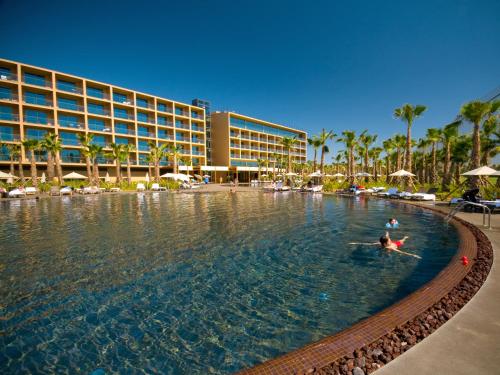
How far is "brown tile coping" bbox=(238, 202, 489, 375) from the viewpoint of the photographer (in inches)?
101

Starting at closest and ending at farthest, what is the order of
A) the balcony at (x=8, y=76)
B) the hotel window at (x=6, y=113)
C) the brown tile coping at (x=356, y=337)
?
the brown tile coping at (x=356, y=337)
the balcony at (x=8, y=76)
the hotel window at (x=6, y=113)

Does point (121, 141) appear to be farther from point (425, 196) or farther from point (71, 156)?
point (425, 196)

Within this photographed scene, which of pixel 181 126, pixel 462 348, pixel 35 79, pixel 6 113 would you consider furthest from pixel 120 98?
pixel 462 348

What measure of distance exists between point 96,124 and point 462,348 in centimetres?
5012

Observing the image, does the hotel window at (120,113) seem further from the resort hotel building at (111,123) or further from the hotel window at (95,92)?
the hotel window at (95,92)

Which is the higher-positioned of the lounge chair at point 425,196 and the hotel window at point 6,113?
the hotel window at point 6,113

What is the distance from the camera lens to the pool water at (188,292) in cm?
353

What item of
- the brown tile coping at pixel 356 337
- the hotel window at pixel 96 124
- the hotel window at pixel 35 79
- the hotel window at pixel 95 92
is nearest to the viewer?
the brown tile coping at pixel 356 337

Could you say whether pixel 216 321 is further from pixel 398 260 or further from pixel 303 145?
pixel 303 145

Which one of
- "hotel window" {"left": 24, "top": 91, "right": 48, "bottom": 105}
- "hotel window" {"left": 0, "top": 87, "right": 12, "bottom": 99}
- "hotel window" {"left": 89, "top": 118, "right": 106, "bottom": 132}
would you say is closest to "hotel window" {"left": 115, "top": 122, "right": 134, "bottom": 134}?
"hotel window" {"left": 89, "top": 118, "right": 106, "bottom": 132}

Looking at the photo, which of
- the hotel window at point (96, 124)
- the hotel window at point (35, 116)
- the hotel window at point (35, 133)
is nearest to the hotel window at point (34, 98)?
the hotel window at point (35, 116)

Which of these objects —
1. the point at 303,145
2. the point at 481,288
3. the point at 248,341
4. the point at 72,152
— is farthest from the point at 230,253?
the point at 303,145

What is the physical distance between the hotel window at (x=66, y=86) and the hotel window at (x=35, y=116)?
4.89 meters

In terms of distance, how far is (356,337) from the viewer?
117 inches
